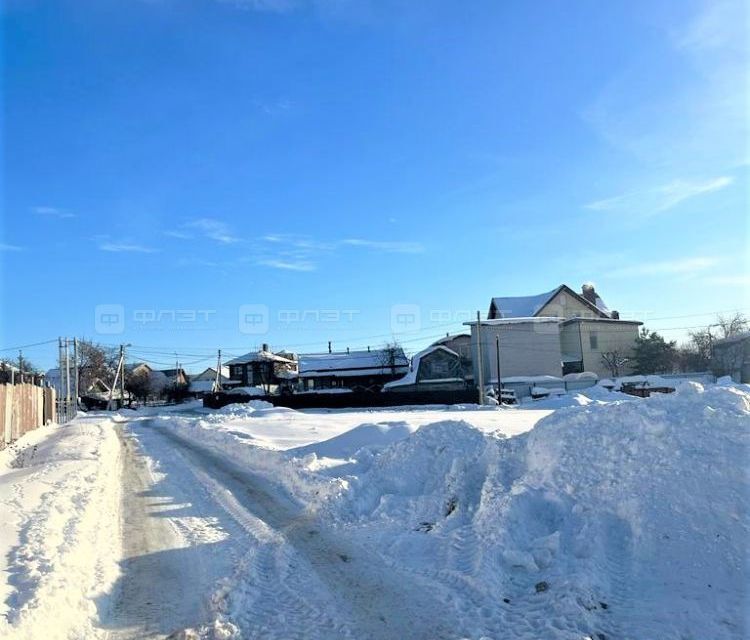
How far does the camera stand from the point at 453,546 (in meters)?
6.19

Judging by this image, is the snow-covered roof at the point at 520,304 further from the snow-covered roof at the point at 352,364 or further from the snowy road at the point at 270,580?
the snowy road at the point at 270,580

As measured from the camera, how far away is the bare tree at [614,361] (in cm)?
5791

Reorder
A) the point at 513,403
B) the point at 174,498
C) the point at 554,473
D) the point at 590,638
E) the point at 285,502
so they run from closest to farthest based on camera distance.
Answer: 1. the point at 590,638
2. the point at 554,473
3. the point at 285,502
4. the point at 174,498
5. the point at 513,403

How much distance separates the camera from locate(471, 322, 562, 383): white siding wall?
5562 centimetres

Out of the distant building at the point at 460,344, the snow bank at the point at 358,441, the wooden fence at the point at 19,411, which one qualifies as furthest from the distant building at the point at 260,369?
the snow bank at the point at 358,441

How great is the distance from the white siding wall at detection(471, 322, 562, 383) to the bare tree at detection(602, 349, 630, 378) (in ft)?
19.7

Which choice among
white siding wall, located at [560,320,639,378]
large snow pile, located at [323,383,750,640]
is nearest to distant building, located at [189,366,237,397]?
white siding wall, located at [560,320,639,378]

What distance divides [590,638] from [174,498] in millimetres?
7674

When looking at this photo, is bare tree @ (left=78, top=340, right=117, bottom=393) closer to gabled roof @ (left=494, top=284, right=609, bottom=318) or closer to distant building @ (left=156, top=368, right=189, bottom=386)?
distant building @ (left=156, top=368, right=189, bottom=386)

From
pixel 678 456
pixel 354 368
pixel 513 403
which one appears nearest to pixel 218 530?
pixel 678 456

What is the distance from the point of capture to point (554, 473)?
6.66 meters

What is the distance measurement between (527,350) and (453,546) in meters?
51.4

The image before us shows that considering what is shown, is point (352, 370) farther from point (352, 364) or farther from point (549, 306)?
point (549, 306)

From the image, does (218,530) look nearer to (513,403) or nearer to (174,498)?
(174,498)
